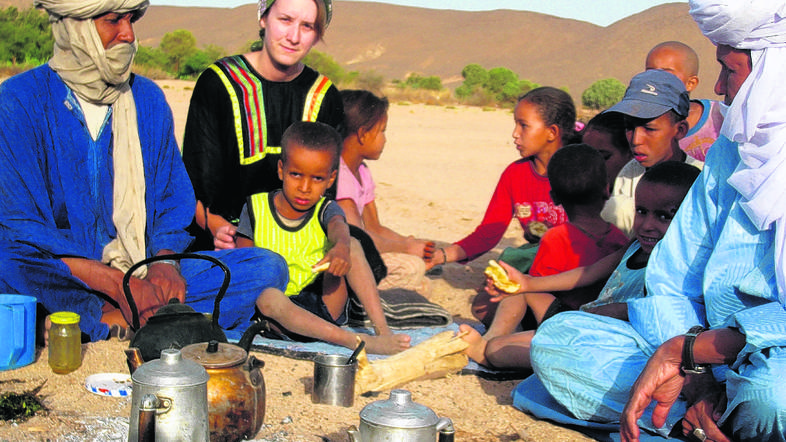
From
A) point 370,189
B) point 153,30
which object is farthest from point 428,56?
point 370,189

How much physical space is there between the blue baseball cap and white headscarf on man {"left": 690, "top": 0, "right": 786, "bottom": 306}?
6.19 feet

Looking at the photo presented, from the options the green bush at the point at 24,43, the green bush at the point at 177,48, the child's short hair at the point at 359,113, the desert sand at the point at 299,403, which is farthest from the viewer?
Answer: the green bush at the point at 177,48

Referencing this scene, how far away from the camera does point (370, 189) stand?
6.80 meters

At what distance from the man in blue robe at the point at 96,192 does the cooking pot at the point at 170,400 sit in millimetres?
1848

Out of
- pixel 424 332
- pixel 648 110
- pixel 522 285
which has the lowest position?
pixel 424 332

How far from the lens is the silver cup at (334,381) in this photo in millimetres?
3990

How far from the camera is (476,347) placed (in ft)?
15.5

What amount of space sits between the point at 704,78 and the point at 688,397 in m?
54.9

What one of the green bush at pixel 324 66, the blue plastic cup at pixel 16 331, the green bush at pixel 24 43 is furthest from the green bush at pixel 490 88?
the blue plastic cup at pixel 16 331

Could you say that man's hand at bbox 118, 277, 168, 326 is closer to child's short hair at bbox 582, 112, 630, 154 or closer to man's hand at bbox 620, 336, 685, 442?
man's hand at bbox 620, 336, 685, 442

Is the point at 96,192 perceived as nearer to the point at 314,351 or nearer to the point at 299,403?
the point at 314,351

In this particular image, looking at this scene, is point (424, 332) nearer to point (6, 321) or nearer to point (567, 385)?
point (567, 385)

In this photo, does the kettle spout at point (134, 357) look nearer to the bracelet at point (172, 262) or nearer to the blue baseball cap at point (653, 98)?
the bracelet at point (172, 262)

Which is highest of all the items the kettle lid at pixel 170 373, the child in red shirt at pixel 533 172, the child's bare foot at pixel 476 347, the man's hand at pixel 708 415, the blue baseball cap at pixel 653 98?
the blue baseball cap at pixel 653 98
